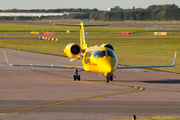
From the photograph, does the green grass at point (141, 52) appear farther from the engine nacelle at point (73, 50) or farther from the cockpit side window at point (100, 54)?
the engine nacelle at point (73, 50)

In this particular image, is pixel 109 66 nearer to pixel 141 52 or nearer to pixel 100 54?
pixel 100 54

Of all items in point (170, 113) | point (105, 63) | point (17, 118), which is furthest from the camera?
point (105, 63)

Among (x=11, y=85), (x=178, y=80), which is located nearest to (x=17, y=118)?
(x=11, y=85)

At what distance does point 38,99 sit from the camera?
20.5 m

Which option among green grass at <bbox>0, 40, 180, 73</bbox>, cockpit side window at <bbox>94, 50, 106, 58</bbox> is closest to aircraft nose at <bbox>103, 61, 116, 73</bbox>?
cockpit side window at <bbox>94, 50, 106, 58</bbox>

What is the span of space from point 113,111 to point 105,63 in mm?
8658

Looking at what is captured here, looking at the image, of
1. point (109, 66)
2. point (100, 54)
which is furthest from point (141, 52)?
point (109, 66)

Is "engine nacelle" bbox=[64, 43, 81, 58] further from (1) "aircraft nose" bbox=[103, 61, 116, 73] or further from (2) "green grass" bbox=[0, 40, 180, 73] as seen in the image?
(2) "green grass" bbox=[0, 40, 180, 73]

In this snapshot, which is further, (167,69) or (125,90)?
(167,69)

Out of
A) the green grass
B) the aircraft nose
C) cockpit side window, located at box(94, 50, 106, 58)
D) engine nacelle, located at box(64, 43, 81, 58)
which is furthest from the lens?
the green grass

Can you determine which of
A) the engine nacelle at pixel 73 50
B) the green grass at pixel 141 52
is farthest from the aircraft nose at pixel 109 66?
the green grass at pixel 141 52

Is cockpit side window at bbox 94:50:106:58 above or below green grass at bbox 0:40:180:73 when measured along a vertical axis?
above

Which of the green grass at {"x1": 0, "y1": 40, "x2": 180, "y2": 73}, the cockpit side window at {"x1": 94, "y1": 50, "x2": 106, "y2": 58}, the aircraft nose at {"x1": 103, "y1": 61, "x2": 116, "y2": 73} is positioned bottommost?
the green grass at {"x1": 0, "y1": 40, "x2": 180, "y2": 73}

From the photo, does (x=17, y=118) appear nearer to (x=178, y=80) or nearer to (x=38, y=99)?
(x=38, y=99)
